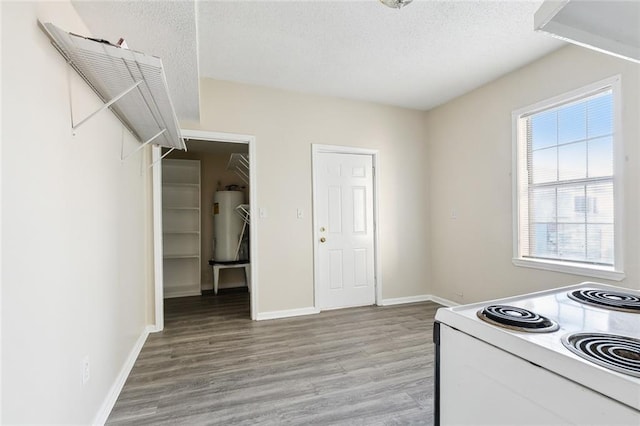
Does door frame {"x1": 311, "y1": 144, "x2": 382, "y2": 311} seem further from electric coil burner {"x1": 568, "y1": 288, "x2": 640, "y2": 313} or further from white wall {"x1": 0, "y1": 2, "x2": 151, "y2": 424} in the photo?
electric coil burner {"x1": 568, "y1": 288, "x2": 640, "y2": 313}

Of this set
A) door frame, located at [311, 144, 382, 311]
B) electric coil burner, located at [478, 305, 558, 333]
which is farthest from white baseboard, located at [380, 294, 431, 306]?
electric coil burner, located at [478, 305, 558, 333]

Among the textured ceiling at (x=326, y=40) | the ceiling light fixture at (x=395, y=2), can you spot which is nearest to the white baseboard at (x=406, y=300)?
the textured ceiling at (x=326, y=40)

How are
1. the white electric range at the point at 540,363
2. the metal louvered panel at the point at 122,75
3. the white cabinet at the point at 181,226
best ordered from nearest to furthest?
the white electric range at the point at 540,363 → the metal louvered panel at the point at 122,75 → the white cabinet at the point at 181,226

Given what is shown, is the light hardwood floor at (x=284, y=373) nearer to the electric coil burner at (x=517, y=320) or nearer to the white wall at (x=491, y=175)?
the white wall at (x=491, y=175)

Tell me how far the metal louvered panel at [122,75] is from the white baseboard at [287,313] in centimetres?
224

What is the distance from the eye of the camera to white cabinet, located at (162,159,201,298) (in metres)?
4.80

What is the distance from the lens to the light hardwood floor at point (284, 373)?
1787 millimetres

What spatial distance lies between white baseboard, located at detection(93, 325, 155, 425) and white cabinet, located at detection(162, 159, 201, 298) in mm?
2046

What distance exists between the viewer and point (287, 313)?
3551mm

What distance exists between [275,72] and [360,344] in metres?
2.83

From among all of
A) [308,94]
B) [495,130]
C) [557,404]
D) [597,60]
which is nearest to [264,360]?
[557,404]

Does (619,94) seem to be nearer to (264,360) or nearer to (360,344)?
(360,344)

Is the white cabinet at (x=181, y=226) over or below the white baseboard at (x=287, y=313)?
over

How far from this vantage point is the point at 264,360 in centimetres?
246
